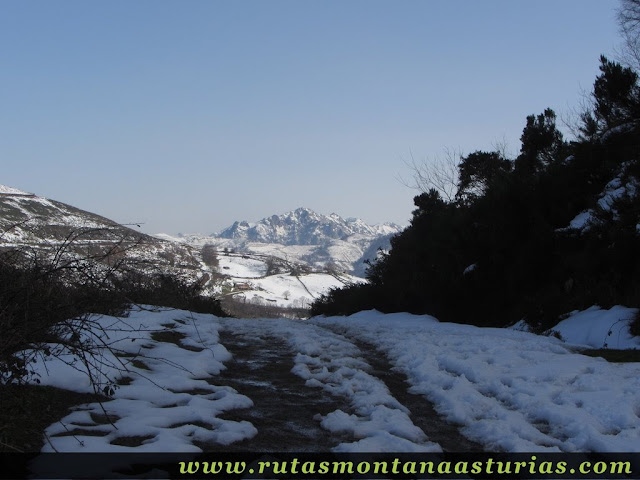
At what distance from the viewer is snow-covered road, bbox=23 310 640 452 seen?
4.03 meters

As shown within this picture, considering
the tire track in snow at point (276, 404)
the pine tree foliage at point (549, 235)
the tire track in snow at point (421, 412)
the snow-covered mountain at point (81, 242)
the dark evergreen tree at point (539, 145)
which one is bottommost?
the tire track in snow at point (276, 404)

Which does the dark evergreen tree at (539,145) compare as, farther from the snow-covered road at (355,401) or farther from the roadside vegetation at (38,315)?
the roadside vegetation at (38,315)

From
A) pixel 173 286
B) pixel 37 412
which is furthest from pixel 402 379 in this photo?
pixel 173 286

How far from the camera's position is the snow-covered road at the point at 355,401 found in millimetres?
4027

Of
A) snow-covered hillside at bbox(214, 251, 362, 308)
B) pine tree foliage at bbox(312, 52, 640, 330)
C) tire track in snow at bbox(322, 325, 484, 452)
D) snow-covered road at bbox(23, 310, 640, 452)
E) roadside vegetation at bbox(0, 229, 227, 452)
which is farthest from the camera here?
snow-covered hillside at bbox(214, 251, 362, 308)

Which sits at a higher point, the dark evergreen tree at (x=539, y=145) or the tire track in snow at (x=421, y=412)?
the dark evergreen tree at (x=539, y=145)

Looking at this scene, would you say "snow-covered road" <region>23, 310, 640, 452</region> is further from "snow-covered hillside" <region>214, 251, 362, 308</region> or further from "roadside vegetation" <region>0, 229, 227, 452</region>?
"snow-covered hillside" <region>214, 251, 362, 308</region>

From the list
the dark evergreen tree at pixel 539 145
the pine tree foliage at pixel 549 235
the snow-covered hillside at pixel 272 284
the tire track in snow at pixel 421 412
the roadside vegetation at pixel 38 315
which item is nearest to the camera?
the roadside vegetation at pixel 38 315

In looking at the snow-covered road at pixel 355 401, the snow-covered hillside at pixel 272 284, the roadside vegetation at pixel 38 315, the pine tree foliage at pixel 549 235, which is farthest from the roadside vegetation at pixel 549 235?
the snow-covered hillside at pixel 272 284

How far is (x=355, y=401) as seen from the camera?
536 centimetres

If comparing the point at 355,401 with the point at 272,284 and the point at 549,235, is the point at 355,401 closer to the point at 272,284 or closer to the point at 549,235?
the point at 549,235

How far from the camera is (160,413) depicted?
14.9ft

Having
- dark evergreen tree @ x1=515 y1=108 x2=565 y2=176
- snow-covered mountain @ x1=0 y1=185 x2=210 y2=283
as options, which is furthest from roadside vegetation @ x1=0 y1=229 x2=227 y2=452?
dark evergreen tree @ x1=515 y1=108 x2=565 y2=176

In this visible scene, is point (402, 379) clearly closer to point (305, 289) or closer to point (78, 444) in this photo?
point (78, 444)
